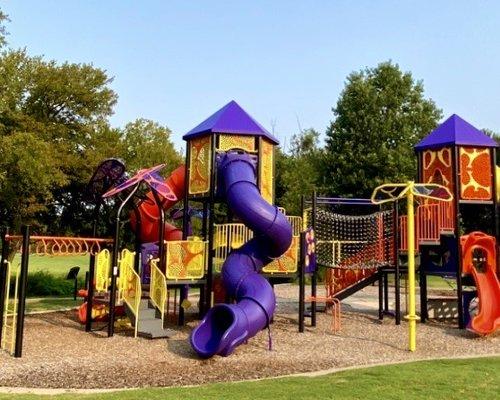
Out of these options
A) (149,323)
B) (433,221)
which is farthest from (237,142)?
(433,221)

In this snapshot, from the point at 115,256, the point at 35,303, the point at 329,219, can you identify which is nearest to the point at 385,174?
the point at 329,219

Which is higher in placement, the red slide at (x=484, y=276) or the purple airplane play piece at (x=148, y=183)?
the purple airplane play piece at (x=148, y=183)

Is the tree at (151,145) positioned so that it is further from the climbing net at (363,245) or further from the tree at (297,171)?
the climbing net at (363,245)

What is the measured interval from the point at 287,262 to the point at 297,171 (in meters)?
27.2

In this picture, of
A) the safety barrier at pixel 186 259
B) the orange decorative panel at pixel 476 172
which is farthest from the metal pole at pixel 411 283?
the safety barrier at pixel 186 259

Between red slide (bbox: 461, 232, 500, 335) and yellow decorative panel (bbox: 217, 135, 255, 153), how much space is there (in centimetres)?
606

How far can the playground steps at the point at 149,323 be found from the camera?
11.8m

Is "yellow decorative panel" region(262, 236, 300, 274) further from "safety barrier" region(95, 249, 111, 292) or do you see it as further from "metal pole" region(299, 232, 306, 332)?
"safety barrier" region(95, 249, 111, 292)

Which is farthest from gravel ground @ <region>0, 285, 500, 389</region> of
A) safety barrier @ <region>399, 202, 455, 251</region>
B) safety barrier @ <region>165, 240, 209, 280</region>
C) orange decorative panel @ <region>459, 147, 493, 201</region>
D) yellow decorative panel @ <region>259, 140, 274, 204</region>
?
orange decorative panel @ <region>459, 147, 493, 201</region>

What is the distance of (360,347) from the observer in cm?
1123

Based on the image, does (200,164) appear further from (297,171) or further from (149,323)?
(297,171)

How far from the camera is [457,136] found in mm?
15102

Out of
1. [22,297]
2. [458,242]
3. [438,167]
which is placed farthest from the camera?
[438,167]

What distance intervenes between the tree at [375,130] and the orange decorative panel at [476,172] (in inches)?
631
